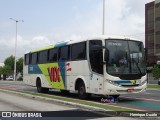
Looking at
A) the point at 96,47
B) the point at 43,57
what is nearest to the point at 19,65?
the point at 43,57

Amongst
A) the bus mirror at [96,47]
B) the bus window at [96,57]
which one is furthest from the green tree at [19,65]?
the bus mirror at [96,47]

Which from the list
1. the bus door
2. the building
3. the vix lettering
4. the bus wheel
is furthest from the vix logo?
the building

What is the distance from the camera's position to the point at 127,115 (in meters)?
12.4

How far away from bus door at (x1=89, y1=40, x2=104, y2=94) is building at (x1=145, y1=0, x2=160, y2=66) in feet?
190

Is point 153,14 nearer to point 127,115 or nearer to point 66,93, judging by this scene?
point 66,93

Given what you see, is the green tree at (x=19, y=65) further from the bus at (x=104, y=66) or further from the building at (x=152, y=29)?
the bus at (x=104, y=66)

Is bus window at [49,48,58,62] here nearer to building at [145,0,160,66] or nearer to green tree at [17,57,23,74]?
building at [145,0,160,66]

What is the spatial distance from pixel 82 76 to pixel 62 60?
294 centimetres

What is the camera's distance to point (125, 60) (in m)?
18.0

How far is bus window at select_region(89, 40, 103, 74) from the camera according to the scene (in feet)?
59.4

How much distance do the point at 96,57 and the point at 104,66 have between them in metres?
0.84

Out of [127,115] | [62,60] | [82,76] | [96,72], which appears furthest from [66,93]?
[127,115]

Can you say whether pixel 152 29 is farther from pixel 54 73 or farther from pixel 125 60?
pixel 125 60

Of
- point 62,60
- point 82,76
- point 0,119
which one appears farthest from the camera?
point 62,60
